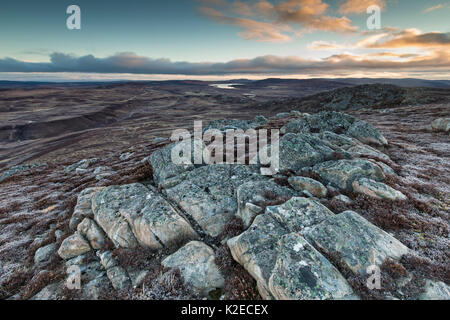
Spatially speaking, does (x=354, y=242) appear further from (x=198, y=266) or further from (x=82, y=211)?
(x=82, y=211)

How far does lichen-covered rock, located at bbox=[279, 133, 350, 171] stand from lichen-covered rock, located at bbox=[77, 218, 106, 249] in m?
12.8

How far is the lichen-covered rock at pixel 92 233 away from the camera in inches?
429

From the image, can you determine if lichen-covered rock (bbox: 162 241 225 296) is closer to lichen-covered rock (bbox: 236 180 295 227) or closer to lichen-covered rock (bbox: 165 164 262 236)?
lichen-covered rock (bbox: 165 164 262 236)

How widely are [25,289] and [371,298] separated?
1375cm

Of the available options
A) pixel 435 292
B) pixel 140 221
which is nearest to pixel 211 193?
pixel 140 221

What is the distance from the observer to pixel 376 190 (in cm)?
1149

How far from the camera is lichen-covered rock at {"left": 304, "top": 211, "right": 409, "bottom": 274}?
7.32m

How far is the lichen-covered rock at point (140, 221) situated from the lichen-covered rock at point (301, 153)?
9.02m

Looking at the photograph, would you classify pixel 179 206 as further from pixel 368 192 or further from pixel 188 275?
pixel 368 192

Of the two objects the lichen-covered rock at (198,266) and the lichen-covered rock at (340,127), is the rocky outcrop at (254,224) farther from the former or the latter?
the lichen-covered rock at (340,127)

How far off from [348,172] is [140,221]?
13.2 metres
